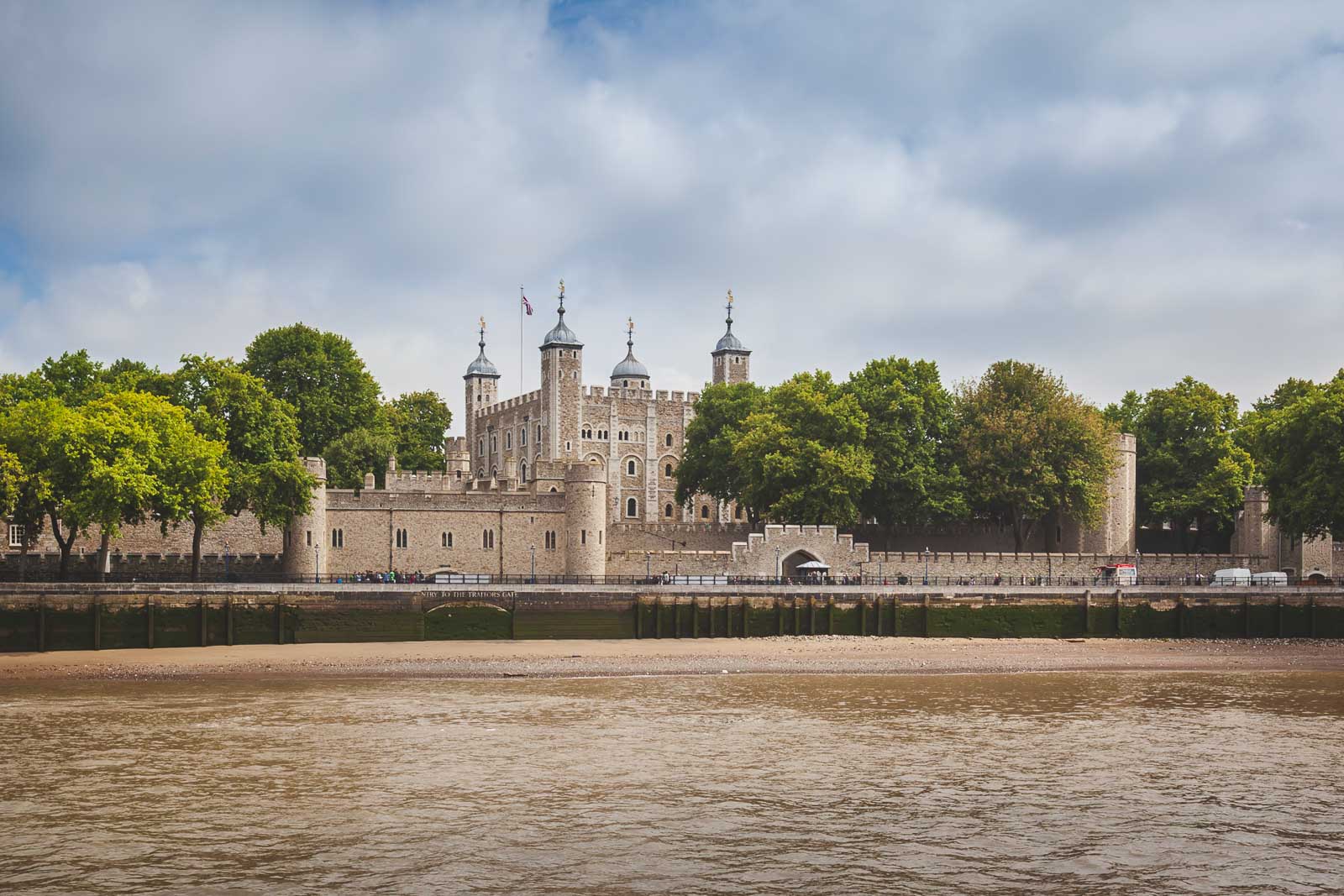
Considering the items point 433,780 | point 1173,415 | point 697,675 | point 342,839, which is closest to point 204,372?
point 697,675

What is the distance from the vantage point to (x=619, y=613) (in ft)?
133

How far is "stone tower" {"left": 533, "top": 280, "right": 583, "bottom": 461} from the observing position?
84812 mm

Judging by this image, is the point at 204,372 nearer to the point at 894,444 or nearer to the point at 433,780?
the point at 894,444

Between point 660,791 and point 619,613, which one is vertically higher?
point 619,613

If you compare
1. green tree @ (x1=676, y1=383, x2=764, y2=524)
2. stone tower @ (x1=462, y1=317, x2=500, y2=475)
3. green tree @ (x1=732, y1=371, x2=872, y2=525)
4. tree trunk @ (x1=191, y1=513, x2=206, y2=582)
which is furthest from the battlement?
tree trunk @ (x1=191, y1=513, x2=206, y2=582)

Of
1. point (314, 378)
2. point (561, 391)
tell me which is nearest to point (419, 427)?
point (561, 391)

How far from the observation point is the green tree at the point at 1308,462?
4797cm

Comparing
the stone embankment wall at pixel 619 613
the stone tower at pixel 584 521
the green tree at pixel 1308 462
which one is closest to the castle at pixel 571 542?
the stone tower at pixel 584 521

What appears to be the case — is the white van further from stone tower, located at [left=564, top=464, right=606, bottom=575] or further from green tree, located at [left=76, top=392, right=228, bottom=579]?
green tree, located at [left=76, top=392, right=228, bottom=579]

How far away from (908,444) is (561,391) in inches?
1212

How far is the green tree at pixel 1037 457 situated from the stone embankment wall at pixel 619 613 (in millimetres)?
13028

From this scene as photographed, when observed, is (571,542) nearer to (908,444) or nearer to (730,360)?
(908,444)

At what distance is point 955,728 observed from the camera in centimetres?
2547

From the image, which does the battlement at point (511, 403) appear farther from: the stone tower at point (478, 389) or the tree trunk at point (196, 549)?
the tree trunk at point (196, 549)
